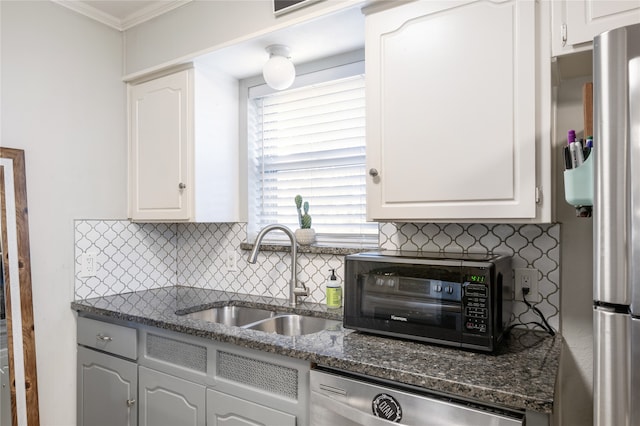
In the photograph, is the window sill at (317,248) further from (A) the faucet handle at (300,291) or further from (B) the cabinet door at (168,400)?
(B) the cabinet door at (168,400)

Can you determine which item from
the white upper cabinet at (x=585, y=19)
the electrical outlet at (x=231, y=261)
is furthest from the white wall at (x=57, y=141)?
the white upper cabinet at (x=585, y=19)

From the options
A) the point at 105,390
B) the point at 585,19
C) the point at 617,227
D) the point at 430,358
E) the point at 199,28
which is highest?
the point at 199,28

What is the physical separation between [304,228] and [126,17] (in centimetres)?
159

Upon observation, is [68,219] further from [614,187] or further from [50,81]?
[614,187]

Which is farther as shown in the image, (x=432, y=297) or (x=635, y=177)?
(x=432, y=297)

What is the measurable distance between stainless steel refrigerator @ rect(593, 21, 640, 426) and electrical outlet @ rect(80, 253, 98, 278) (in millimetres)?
2293

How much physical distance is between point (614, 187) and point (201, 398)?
154cm

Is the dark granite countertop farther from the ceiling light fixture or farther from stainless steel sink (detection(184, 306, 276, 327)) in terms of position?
the ceiling light fixture

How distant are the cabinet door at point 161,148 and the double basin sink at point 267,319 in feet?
1.71

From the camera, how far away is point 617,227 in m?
0.77

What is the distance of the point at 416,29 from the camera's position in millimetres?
1444

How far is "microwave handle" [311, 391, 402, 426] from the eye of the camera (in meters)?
1.16

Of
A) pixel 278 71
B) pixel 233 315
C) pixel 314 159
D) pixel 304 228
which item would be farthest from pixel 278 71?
pixel 233 315

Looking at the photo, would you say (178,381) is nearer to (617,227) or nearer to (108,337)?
(108,337)
